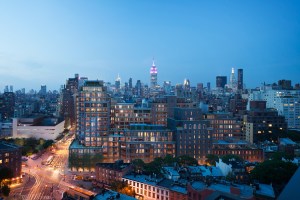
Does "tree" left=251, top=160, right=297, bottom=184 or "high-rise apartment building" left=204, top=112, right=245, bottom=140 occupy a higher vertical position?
"high-rise apartment building" left=204, top=112, right=245, bottom=140

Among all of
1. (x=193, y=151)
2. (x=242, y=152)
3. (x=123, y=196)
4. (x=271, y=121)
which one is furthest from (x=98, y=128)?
(x=271, y=121)

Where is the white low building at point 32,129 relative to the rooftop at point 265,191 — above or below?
above

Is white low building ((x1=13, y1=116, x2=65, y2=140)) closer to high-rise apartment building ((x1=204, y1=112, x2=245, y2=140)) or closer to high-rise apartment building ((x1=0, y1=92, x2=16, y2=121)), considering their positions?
high-rise apartment building ((x1=204, y1=112, x2=245, y2=140))

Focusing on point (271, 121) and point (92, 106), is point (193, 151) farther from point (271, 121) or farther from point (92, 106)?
point (271, 121)

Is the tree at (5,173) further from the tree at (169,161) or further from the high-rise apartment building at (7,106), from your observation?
the high-rise apartment building at (7,106)

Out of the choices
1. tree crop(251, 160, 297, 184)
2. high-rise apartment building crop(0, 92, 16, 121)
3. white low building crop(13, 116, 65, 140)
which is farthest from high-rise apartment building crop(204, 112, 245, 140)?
high-rise apartment building crop(0, 92, 16, 121)

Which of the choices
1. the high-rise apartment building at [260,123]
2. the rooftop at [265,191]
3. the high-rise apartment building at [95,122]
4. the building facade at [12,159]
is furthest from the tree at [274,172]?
the high-rise apartment building at [260,123]

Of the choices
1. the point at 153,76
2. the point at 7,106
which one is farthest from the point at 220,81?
the point at 7,106

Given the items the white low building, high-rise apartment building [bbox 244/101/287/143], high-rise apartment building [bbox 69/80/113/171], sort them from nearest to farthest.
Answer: high-rise apartment building [bbox 69/80/113/171] < high-rise apartment building [bbox 244/101/287/143] < the white low building
